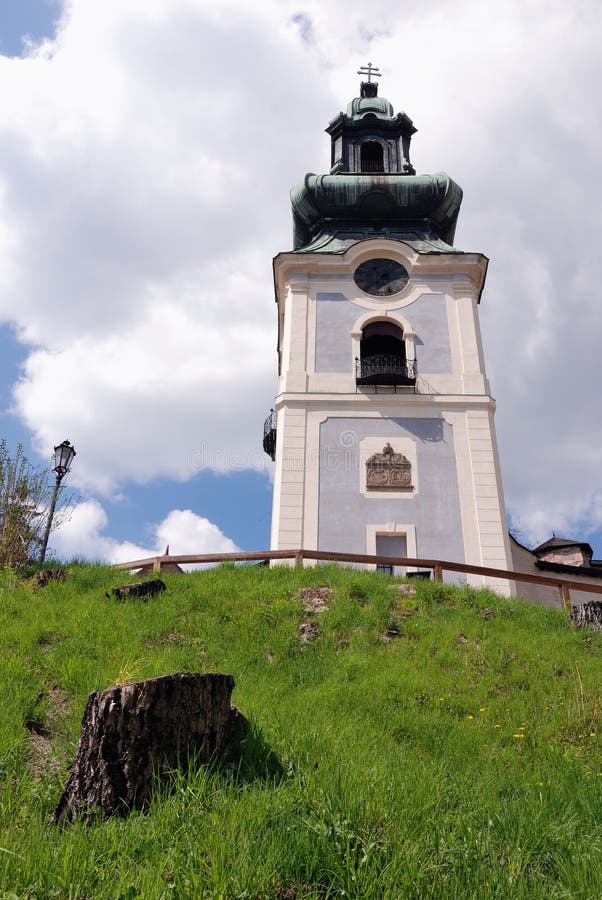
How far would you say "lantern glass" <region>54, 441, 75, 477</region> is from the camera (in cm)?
1229

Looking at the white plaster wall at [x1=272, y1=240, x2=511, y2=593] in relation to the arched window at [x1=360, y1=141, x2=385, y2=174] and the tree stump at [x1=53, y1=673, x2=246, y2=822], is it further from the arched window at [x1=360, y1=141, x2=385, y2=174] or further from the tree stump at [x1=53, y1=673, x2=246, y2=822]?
the tree stump at [x1=53, y1=673, x2=246, y2=822]

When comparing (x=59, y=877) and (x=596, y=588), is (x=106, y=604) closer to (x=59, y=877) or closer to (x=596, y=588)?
(x=59, y=877)

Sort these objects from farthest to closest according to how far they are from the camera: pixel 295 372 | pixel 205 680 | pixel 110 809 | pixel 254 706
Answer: pixel 295 372
pixel 254 706
pixel 205 680
pixel 110 809

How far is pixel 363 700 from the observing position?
22.5ft

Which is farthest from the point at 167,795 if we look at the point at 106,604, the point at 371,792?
the point at 106,604

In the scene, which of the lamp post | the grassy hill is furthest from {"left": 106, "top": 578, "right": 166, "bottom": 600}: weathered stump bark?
the lamp post

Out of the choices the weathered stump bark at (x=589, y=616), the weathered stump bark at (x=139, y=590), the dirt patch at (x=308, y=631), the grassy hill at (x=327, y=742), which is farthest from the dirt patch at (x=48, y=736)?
the weathered stump bark at (x=589, y=616)

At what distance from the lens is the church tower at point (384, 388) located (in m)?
17.5

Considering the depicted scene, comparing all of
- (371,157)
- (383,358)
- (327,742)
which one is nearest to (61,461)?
(327,742)

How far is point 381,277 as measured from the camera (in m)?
22.1

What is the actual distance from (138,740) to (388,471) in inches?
570

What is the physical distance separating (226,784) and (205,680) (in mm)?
716

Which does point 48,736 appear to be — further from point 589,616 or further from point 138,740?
point 589,616

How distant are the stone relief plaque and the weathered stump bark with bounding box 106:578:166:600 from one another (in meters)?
8.82
